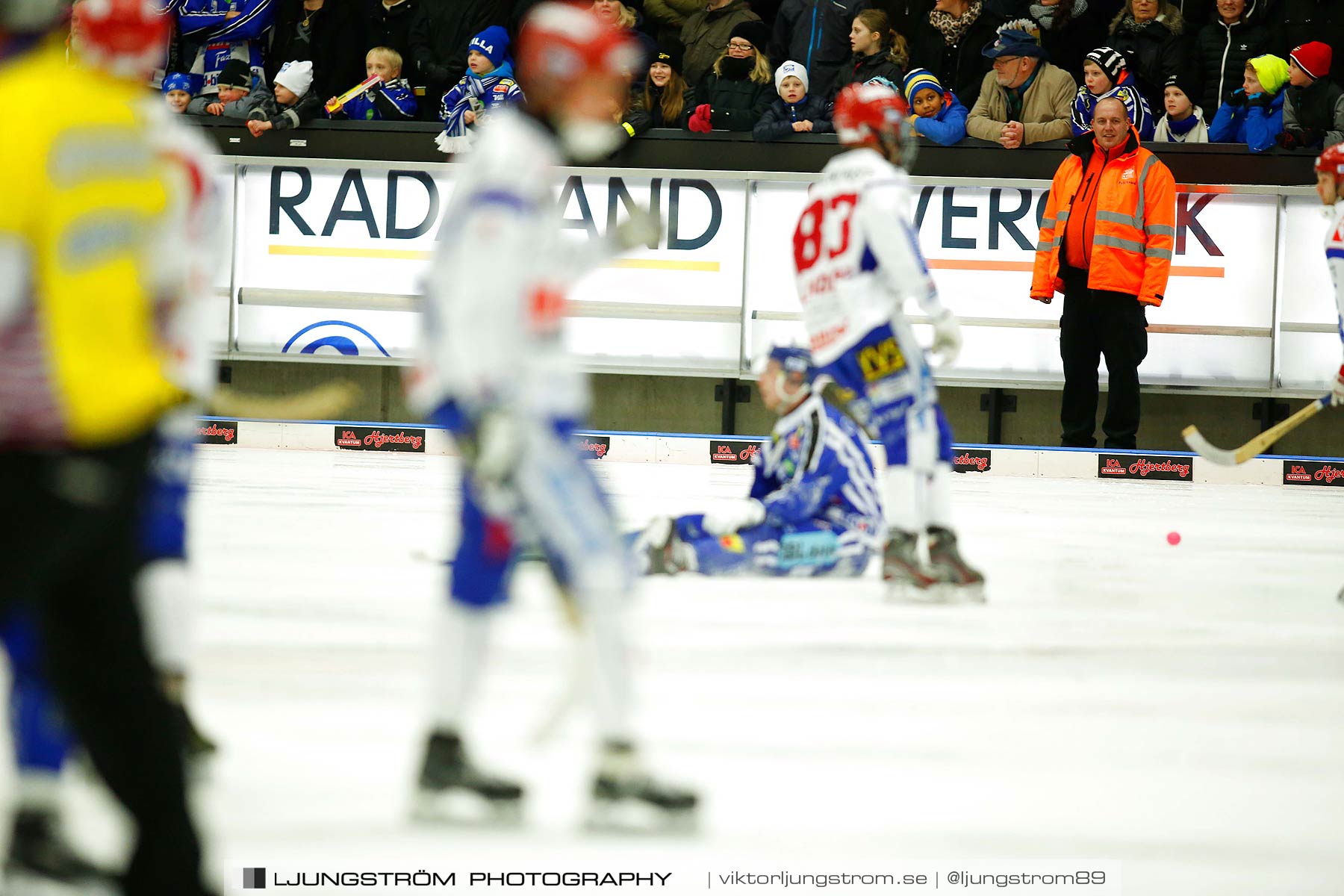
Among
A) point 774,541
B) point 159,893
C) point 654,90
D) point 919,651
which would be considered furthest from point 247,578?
point 654,90

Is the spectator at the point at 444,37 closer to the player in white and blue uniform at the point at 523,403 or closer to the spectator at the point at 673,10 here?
the spectator at the point at 673,10

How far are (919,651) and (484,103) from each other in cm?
889

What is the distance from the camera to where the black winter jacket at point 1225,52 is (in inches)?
467

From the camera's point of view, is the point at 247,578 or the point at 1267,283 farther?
the point at 1267,283

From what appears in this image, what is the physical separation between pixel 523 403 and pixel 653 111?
10569 millimetres

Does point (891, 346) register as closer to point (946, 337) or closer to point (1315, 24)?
point (946, 337)

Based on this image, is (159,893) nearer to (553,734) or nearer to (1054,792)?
(553,734)

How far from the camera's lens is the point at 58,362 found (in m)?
1.67

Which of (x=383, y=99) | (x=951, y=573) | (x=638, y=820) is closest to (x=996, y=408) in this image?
(x=383, y=99)

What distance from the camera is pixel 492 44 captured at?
1216 cm

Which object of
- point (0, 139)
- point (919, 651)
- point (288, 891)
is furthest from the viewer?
point (919, 651)

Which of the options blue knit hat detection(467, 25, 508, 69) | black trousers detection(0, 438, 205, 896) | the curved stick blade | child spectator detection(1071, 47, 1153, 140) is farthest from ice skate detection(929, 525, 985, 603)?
blue knit hat detection(467, 25, 508, 69)

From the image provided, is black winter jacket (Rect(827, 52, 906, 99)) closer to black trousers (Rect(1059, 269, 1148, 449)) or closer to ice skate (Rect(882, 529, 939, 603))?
→ black trousers (Rect(1059, 269, 1148, 449))

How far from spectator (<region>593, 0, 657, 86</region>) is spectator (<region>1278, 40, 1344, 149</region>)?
492cm
